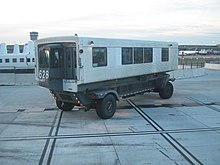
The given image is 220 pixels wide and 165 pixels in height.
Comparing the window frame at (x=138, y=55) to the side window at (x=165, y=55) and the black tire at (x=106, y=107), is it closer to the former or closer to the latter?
the side window at (x=165, y=55)

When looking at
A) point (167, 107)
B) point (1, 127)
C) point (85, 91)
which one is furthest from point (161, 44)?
point (1, 127)

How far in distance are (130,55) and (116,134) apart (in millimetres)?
4064

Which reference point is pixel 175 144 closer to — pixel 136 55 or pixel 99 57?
pixel 99 57

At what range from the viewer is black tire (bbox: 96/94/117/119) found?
952 centimetres

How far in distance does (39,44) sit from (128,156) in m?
5.77

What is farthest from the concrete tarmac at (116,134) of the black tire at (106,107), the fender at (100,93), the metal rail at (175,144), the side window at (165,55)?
the side window at (165,55)

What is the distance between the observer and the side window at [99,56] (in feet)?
30.4

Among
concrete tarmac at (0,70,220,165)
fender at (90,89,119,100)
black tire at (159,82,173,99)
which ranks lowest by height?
concrete tarmac at (0,70,220,165)

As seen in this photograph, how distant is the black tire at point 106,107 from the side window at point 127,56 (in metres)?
1.61

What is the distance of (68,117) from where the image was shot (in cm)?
1014

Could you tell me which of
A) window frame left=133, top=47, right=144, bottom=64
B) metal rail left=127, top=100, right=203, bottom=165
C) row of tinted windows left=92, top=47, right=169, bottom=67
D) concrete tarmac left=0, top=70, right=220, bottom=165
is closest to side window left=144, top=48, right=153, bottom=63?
row of tinted windows left=92, top=47, right=169, bottom=67

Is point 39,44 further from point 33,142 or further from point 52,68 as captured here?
point 33,142

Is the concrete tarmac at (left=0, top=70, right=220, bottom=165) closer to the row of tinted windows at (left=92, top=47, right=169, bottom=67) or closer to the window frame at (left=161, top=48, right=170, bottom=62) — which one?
the row of tinted windows at (left=92, top=47, right=169, bottom=67)

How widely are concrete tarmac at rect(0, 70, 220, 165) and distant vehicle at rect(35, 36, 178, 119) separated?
2.35 ft
